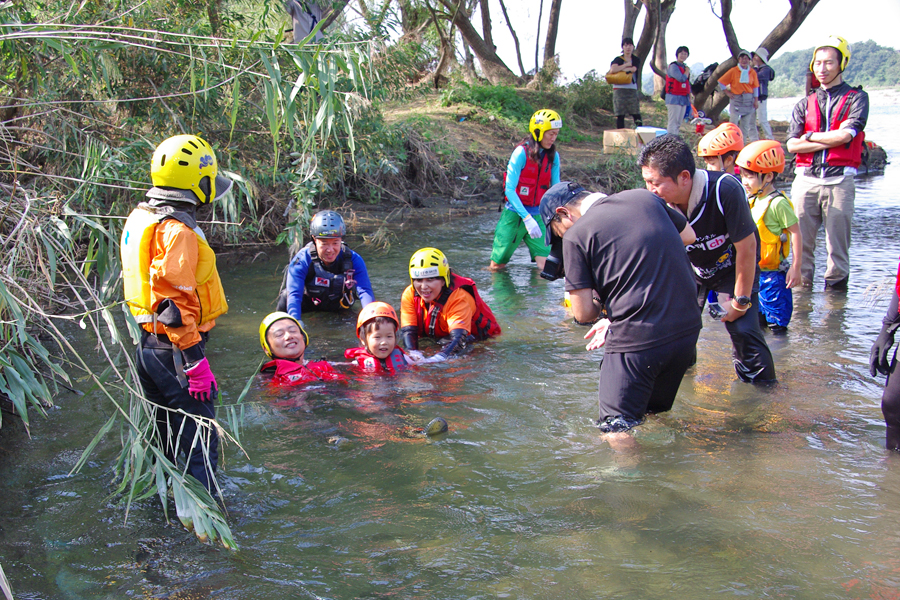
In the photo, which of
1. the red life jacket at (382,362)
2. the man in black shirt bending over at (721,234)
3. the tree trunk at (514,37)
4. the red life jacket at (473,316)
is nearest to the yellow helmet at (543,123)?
the red life jacket at (473,316)

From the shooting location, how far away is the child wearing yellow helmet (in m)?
8.36

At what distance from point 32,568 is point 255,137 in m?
7.41

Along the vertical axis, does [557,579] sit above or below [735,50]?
below

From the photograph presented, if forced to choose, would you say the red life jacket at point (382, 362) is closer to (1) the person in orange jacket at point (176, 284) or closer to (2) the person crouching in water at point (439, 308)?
(2) the person crouching in water at point (439, 308)

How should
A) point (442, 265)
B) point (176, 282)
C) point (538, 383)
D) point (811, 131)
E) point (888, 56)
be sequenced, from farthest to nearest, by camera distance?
point (888, 56) → point (811, 131) → point (442, 265) → point (538, 383) → point (176, 282)

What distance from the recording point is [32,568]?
131 inches

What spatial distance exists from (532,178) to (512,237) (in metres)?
0.84

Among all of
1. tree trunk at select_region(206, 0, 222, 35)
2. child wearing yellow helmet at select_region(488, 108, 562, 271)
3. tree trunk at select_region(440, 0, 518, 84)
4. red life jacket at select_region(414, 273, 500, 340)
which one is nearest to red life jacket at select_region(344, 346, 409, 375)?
red life jacket at select_region(414, 273, 500, 340)

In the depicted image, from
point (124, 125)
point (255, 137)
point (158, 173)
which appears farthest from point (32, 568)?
point (255, 137)

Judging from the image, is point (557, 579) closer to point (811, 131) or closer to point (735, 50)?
point (811, 131)

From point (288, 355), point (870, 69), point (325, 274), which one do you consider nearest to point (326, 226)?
point (325, 274)

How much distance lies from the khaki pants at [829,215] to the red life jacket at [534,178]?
9.14 feet

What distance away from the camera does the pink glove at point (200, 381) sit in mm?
3643

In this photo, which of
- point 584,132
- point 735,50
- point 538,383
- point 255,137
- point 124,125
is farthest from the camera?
point 584,132
